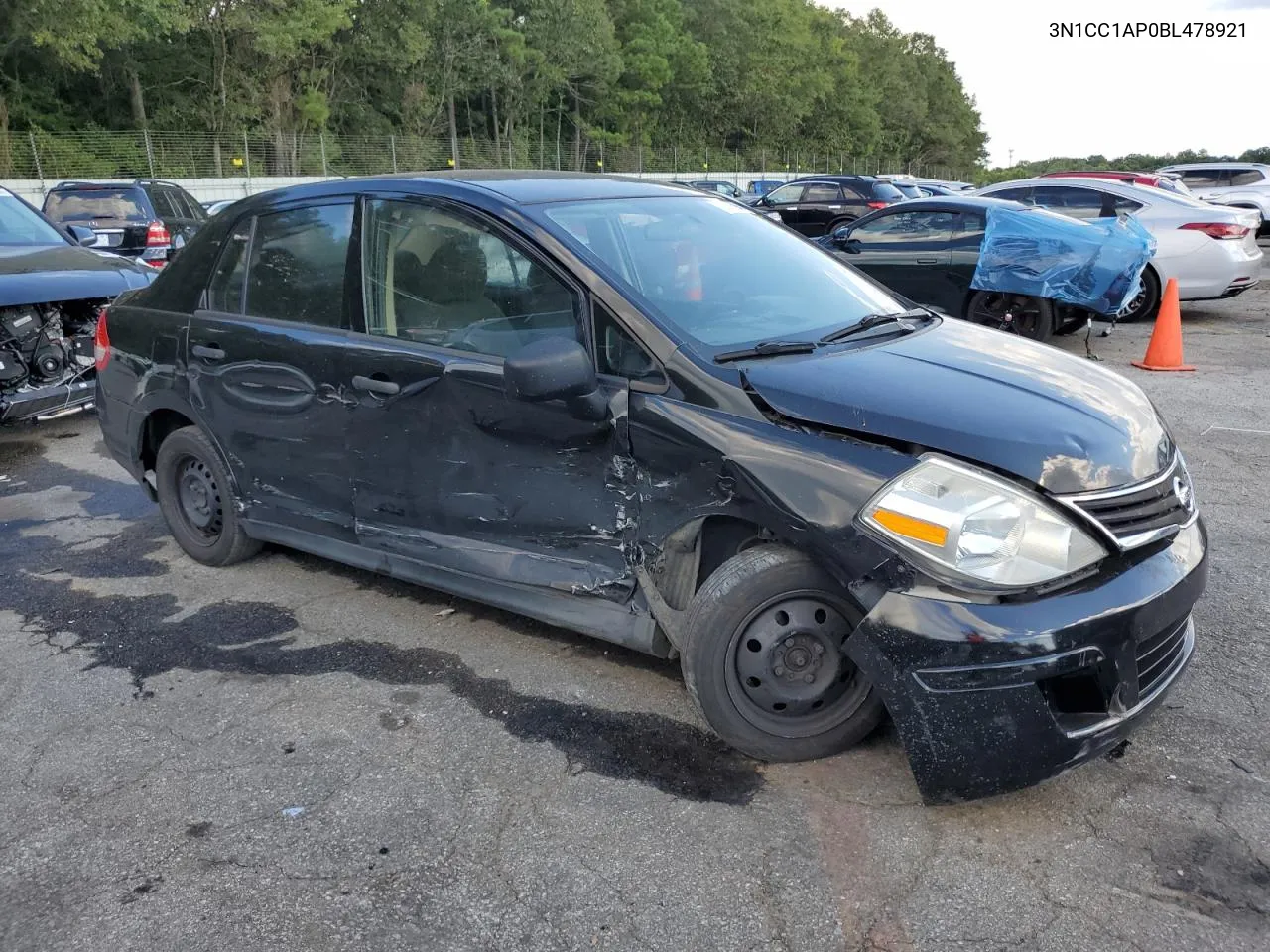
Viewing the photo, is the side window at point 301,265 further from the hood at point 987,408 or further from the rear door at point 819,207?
the rear door at point 819,207

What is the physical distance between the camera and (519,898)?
2570mm

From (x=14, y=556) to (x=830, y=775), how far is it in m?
4.19

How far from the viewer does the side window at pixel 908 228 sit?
33.5 ft

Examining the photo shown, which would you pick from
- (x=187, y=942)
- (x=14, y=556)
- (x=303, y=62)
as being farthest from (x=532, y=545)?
(x=303, y=62)

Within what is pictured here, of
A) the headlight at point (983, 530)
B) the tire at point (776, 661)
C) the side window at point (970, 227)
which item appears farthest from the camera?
the side window at point (970, 227)

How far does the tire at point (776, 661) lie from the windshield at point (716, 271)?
763 millimetres

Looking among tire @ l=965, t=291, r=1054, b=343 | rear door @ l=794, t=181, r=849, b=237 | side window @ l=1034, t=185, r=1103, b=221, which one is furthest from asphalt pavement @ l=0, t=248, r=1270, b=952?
rear door @ l=794, t=181, r=849, b=237

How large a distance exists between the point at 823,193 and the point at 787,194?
0.73 meters

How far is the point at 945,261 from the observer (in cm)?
1012

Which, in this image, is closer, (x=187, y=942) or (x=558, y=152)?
(x=187, y=942)

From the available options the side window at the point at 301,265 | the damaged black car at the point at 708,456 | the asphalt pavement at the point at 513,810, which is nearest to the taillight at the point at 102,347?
the damaged black car at the point at 708,456

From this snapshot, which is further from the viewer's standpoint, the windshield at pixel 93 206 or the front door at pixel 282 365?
the windshield at pixel 93 206

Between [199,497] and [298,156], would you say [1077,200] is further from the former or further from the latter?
[298,156]

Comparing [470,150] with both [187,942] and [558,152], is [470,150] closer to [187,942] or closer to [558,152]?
[558,152]
